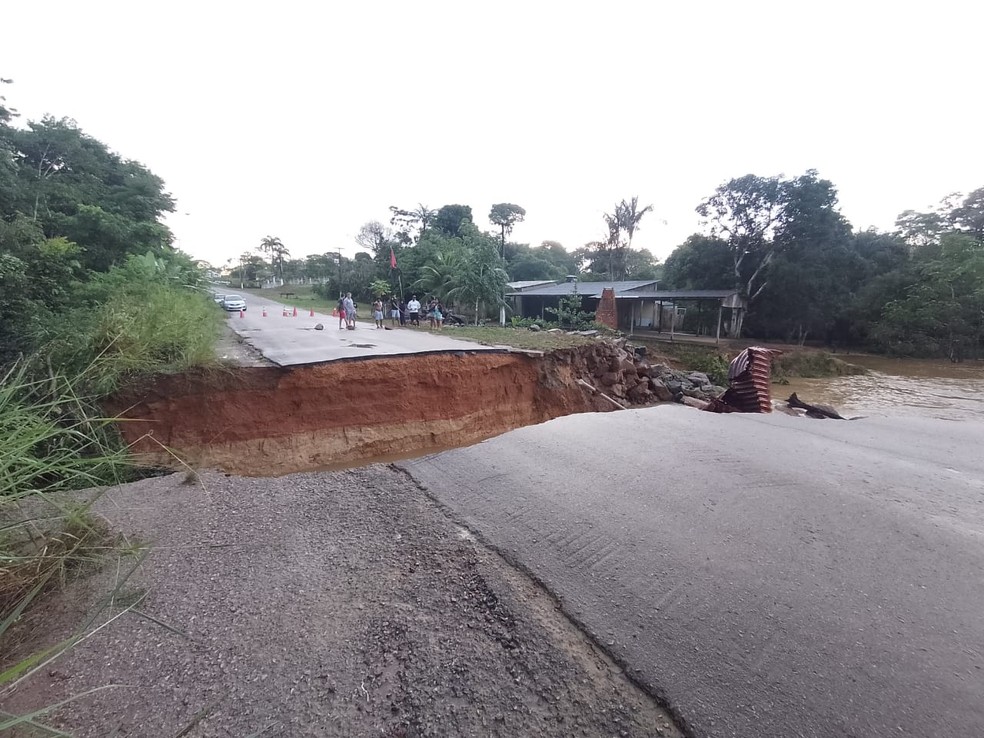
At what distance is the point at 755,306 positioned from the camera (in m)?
24.5

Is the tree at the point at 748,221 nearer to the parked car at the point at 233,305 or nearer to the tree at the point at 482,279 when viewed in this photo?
the tree at the point at 482,279

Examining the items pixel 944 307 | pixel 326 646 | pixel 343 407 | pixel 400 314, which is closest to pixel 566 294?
pixel 400 314

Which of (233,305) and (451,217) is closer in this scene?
(233,305)

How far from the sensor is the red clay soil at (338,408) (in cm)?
633

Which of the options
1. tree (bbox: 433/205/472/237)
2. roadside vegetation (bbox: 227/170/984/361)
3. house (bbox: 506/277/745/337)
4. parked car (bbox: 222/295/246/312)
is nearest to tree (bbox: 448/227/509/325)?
roadside vegetation (bbox: 227/170/984/361)

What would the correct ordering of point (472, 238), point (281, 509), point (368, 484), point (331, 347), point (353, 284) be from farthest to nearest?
point (353, 284) → point (472, 238) → point (331, 347) → point (368, 484) → point (281, 509)

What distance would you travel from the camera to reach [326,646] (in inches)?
76.4

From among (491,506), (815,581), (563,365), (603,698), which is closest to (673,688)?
(603,698)

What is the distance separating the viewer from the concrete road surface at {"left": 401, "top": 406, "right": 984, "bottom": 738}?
5.67 feet

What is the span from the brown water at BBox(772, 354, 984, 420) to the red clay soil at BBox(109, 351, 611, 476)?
868 centimetres

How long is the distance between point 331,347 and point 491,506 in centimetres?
719

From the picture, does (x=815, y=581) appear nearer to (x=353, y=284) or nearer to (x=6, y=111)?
(x=6, y=111)

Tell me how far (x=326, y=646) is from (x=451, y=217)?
3783 centimetres

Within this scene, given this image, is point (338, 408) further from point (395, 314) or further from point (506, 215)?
point (506, 215)
